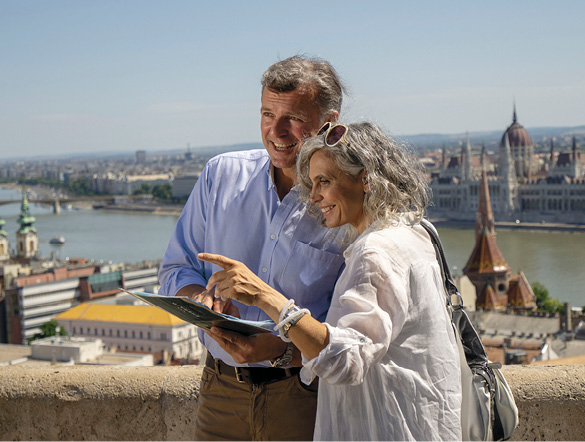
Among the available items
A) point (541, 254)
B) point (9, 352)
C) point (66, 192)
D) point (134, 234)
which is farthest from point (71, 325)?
point (66, 192)

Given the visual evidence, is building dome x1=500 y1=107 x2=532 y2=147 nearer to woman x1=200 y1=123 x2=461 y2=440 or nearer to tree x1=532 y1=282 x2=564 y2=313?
tree x1=532 y1=282 x2=564 y2=313

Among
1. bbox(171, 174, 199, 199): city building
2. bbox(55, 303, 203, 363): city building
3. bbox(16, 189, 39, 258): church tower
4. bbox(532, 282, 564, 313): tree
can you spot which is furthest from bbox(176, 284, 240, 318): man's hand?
bbox(171, 174, 199, 199): city building

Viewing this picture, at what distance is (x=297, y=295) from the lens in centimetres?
70

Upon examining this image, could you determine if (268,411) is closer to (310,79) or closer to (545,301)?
(310,79)

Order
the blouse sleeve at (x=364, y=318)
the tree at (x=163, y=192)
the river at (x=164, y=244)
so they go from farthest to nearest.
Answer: the tree at (x=163, y=192), the river at (x=164, y=244), the blouse sleeve at (x=364, y=318)

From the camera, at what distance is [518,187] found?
80.7 ft

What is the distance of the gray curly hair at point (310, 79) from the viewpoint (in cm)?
71

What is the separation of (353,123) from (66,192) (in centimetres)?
4678

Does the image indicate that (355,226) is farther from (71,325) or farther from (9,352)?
(71,325)

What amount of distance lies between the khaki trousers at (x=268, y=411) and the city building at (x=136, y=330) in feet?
32.6

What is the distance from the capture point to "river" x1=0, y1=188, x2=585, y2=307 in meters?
13.0

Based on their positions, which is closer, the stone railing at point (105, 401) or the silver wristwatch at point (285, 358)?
the silver wristwatch at point (285, 358)

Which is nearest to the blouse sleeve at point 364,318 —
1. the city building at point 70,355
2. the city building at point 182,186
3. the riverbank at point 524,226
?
the city building at point 70,355

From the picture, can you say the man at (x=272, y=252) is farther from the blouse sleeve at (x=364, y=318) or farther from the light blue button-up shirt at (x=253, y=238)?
the blouse sleeve at (x=364, y=318)
